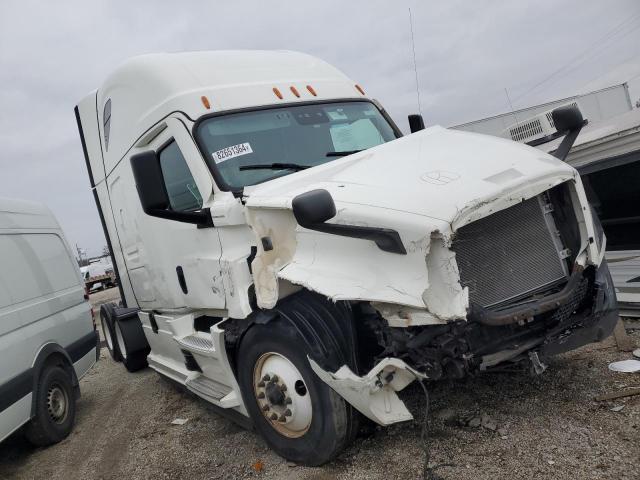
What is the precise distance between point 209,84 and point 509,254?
2.63 m

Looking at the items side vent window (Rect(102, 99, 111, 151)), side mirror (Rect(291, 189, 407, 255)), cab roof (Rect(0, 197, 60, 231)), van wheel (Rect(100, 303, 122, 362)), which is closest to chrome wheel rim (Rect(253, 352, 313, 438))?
side mirror (Rect(291, 189, 407, 255))

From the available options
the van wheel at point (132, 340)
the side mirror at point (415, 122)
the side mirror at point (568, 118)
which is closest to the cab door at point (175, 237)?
the van wheel at point (132, 340)

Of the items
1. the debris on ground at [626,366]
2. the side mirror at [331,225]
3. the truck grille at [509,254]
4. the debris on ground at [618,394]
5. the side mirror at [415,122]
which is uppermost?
the side mirror at [415,122]

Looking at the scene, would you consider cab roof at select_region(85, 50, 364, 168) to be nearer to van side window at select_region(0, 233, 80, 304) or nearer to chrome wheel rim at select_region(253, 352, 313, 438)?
van side window at select_region(0, 233, 80, 304)

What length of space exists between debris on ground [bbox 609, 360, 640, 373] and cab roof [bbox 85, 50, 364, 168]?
3065 mm

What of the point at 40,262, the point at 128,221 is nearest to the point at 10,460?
the point at 40,262

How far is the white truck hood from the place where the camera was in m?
2.67

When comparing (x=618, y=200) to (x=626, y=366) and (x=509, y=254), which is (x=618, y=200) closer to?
(x=626, y=366)

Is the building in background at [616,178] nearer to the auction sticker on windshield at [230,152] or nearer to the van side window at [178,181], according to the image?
the auction sticker on windshield at [230,152]

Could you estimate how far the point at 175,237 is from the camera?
432 cm

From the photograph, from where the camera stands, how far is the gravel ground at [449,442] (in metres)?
2.84

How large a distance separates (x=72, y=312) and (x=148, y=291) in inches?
50.0

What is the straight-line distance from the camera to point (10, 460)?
489 cm

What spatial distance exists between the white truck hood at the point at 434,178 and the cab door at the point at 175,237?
2.02 feet
